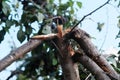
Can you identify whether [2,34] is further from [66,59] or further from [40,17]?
[66,59]

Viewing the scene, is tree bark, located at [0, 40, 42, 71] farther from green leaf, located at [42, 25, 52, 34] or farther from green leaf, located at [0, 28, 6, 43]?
green leaf, located at [0, 28, 6, 43]

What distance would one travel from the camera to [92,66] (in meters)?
1.34

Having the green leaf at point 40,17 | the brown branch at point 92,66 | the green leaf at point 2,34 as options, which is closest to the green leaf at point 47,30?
the green leaf at point 40,17

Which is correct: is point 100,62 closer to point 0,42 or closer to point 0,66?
point 0,66

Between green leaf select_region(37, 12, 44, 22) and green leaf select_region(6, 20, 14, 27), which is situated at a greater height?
green leaf select_region(37, 12, 44, 22)

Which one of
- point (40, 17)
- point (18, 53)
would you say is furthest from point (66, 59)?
point (40, 17)

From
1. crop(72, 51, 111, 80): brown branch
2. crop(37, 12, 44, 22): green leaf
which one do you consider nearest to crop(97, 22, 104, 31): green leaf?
crop(37, 12, 44, 22): green leaf

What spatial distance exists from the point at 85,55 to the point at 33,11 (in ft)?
2.06

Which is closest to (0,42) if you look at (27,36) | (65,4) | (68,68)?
(27,36)

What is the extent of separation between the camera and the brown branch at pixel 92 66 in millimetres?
1313

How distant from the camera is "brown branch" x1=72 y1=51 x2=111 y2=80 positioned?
4.31 ft

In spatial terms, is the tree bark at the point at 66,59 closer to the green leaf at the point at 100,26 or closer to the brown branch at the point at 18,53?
the brown branch at the point at 18,53

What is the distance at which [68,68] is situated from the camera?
137 cm

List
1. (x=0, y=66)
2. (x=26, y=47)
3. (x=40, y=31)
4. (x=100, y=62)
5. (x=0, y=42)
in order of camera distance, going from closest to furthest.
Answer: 1. (x=0, y=66)
2. (x=26, y=47)
3. (x=100, y=62)
4. (x=40, y=31)
5. (x=0, y=42)
